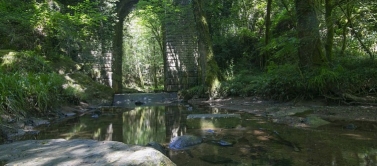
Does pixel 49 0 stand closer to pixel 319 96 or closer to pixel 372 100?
pixel 319 96

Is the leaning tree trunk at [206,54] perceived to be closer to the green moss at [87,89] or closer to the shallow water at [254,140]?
the green moss at [87,89]

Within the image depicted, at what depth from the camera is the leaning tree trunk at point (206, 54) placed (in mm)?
10375

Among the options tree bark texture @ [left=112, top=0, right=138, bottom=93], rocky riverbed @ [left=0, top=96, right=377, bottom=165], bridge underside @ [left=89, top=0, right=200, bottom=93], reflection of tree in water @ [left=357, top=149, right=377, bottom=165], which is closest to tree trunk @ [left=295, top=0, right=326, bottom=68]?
rocky riverbed @ [left=0, top=96, right=377, bottom=165]

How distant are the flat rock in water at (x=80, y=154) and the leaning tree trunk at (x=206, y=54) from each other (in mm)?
7691

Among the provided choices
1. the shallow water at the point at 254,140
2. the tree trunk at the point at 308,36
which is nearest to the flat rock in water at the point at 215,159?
the shallow water at the point at 254,140

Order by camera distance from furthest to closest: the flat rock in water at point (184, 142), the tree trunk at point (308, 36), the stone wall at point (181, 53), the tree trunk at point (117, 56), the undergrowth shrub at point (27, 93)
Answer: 1. the tree trunk at point (117, 56)
2. the stone wall at point (181, 53)
3. the tree trunk at point (308, 36)
4. the undergrowth shrub at point (27, 93)
5. the flat rock in water at point (184, 142)

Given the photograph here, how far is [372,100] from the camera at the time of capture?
20.1 ft

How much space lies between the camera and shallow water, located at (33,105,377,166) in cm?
288

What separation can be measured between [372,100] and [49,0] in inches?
483

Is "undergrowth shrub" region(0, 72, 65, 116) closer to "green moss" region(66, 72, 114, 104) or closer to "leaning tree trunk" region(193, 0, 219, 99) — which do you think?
"green moss" region(66, 72, 114, 104)

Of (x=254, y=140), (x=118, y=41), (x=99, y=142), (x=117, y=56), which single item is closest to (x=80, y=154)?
(x=99, y=142)

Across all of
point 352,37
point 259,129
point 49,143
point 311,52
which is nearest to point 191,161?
point 49,143

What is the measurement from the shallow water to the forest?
5.99 ft

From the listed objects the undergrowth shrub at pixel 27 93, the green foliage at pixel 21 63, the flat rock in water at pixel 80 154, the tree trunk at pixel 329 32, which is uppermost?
the tree trunk at pixel 329 32
